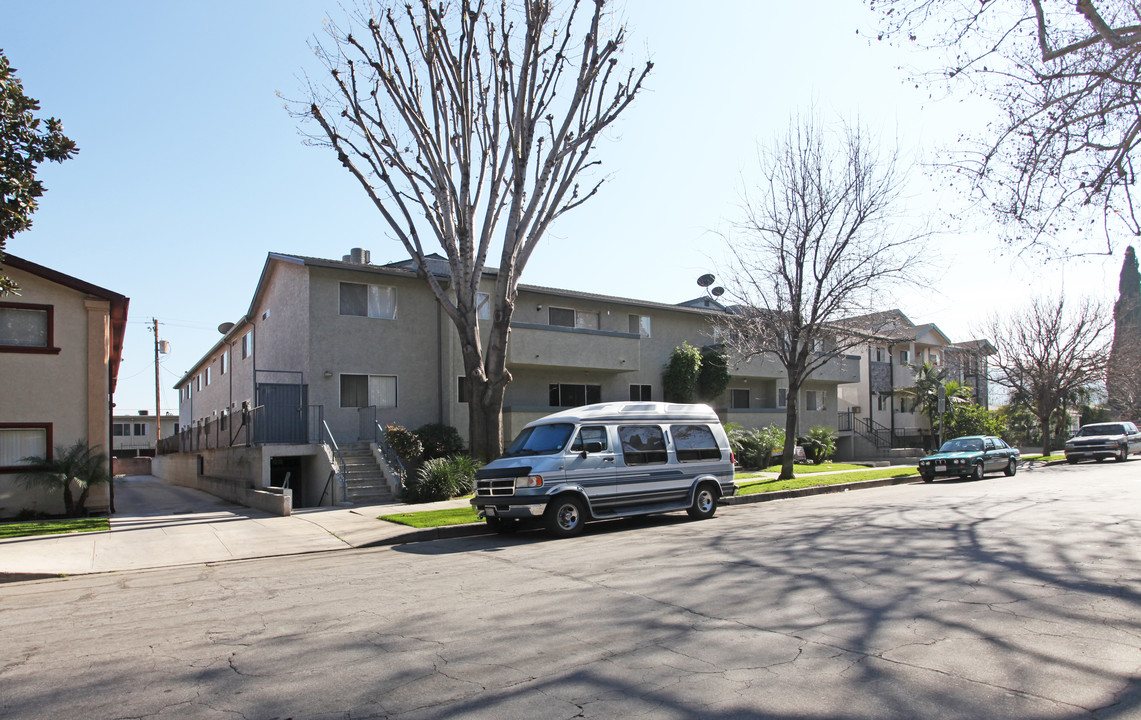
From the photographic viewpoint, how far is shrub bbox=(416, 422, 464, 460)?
2164 centimetres

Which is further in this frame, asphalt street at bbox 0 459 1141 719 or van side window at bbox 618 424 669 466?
van side window at bbox 618 424 669 466

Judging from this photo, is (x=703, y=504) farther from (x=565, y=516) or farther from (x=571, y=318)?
(x=571, y=318)

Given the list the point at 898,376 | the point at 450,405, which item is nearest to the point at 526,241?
the point at 450,405

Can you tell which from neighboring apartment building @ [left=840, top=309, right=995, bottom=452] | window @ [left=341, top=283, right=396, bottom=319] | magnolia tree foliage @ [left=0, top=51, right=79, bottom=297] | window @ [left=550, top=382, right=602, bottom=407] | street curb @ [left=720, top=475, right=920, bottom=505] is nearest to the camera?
magnolia tree foliage @ [left=0, top=51, right=79, bottom=297]

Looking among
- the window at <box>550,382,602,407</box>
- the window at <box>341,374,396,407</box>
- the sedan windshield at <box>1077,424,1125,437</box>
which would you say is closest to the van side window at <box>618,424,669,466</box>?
the window at <box>341,374,396,407</box>

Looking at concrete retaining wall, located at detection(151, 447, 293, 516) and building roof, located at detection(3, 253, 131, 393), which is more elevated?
building roof, located at detection(3, 253, 131, 393)

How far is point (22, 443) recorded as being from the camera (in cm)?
1733

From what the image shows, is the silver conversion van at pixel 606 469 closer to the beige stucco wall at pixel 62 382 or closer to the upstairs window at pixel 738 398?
the beige stucco wall at pixel 62 382

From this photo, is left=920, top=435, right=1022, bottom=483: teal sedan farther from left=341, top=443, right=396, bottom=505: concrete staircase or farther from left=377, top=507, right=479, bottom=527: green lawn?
left=341, top=443, right=396, bottom=505: concrete staircase

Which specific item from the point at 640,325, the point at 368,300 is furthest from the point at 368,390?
the point at 640,325

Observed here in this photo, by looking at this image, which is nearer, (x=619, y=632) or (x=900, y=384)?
(x=619, y=632)

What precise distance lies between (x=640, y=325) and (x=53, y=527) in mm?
21193

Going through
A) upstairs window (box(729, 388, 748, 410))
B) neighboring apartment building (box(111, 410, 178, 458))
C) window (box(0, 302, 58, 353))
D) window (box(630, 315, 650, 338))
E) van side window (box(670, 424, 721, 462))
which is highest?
window (box(630, 315, 650, 338))

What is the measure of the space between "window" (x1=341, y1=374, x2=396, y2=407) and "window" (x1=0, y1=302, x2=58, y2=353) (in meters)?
7.53
